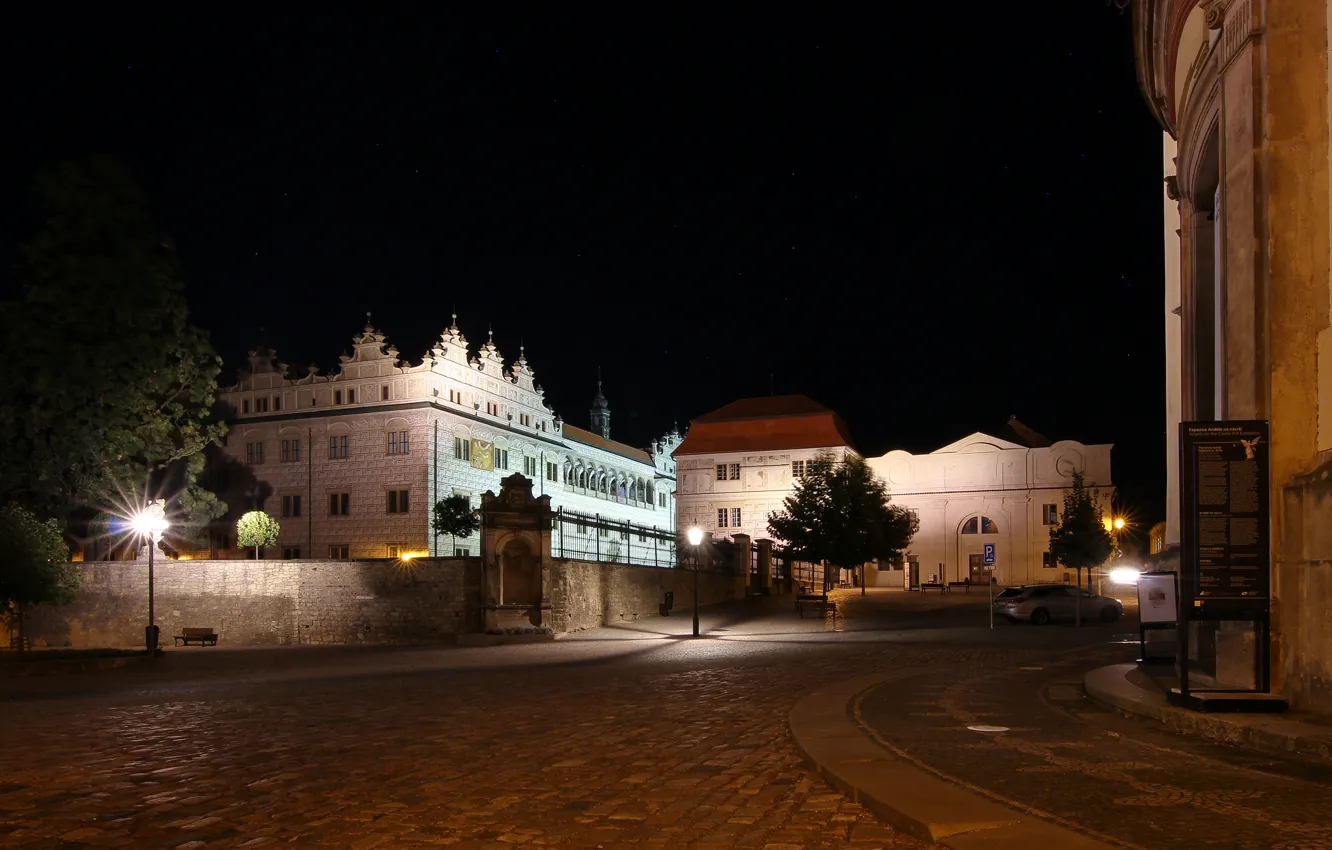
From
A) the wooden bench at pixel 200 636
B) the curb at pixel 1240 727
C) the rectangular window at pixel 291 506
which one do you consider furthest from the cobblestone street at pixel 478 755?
the rectangular window at pixel 291 506

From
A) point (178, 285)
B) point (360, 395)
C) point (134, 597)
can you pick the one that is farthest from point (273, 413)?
point (134, 597)

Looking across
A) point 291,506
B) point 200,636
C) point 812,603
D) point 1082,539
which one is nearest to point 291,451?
point 291,506

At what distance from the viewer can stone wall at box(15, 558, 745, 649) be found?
100ft

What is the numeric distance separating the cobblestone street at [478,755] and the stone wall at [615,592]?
37.6 feet

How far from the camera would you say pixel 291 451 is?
189ft

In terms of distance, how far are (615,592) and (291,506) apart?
28856 millimetres

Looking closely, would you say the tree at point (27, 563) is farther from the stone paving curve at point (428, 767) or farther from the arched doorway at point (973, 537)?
the arched doorway at point (973, 537)

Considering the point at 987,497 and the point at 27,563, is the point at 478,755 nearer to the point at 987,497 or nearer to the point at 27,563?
the point at 27,563

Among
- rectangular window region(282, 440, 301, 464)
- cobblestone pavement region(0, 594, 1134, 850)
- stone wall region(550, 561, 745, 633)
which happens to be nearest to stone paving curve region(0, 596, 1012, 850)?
cobblestone pavement region(0, 594, 1134, 850)

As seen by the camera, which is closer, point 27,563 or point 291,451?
point 27,563

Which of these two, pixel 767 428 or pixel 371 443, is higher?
pixel 767 428

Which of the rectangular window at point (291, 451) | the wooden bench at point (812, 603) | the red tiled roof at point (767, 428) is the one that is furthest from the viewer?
the red tiled roof at point (767, 428)

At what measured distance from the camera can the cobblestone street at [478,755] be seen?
6.36 meters

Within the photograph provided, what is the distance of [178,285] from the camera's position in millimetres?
39562
